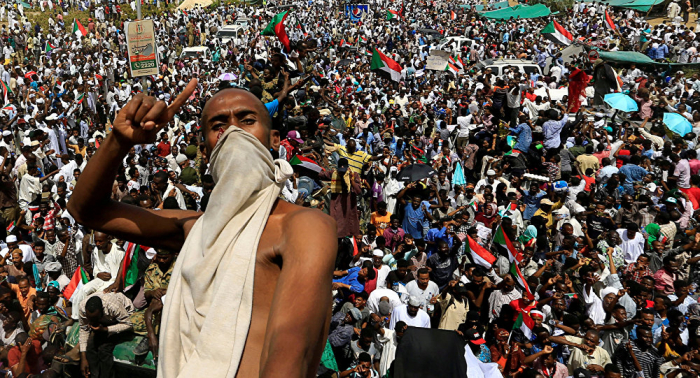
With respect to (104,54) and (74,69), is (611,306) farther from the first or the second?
(104,54)

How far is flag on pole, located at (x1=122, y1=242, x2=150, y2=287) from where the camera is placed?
229 inches

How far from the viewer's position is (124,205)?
1626 millimetres

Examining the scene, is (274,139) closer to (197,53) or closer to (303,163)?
(303,163)

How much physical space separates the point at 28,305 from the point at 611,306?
238 inches

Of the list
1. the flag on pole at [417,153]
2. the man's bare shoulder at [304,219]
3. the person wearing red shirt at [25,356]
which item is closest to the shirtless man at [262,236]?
the man's bare shoulder at [304,219]

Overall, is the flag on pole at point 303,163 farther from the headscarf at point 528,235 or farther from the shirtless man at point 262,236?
the shirtless man at point 262,236

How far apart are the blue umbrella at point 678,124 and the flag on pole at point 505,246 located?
693 cm

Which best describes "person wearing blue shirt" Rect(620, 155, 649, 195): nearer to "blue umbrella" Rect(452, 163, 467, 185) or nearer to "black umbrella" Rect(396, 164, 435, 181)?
"blue umbrella" Rect(452, 163, 467, 185)

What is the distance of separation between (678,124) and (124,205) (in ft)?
43.6

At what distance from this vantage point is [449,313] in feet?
22.1

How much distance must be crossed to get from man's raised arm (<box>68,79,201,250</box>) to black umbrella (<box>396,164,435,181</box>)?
815 centimetres

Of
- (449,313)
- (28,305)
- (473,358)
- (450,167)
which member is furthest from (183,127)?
(473,358)

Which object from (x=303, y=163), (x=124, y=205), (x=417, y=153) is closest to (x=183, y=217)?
(x=124, y=205)

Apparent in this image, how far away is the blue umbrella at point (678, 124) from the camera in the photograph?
1254cm
